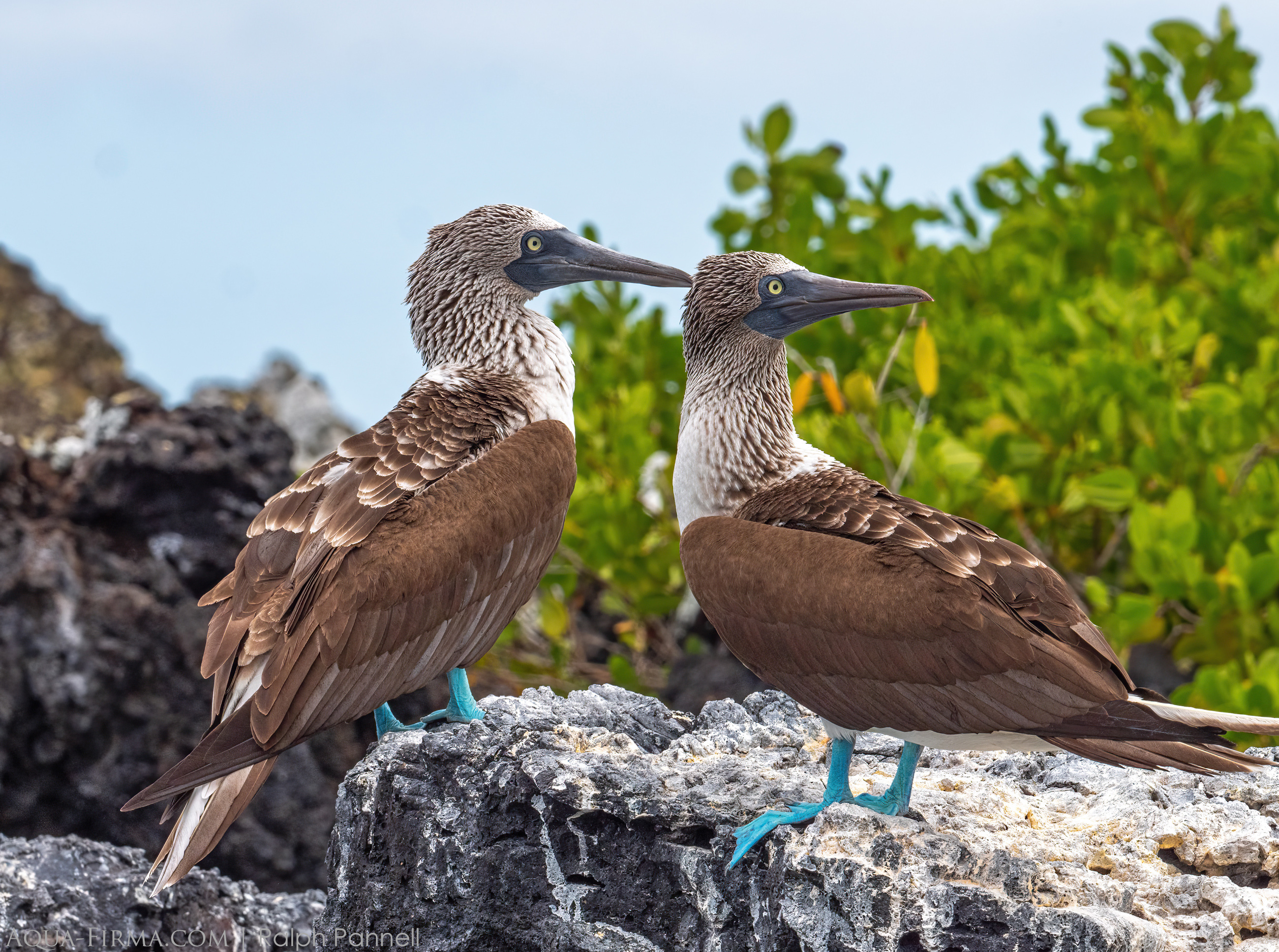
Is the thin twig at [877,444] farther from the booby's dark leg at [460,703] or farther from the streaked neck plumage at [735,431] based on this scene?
the booby's dark leg at [460,703]

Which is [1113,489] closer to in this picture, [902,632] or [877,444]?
[877,444]

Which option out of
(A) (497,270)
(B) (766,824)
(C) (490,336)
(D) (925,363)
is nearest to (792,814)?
(B) (766,824)

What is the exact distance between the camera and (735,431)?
511 cm

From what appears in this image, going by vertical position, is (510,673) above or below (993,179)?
below

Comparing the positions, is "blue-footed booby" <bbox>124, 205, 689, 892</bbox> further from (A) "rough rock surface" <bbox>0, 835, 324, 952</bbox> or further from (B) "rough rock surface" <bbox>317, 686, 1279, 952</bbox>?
(A) "rough rock surface" <bbox>0, 835, 324, 952</bbox>

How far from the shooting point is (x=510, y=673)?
985 cm

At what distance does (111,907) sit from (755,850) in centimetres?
295

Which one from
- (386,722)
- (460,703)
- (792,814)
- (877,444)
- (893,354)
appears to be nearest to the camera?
(792,814)

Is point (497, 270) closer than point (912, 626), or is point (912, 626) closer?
point (912, 626)

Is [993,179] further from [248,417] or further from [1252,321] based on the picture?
[248,417]

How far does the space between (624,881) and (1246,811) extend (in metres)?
2.33

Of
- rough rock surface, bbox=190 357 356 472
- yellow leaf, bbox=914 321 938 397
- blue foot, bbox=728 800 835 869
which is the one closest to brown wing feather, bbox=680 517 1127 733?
blue foot, bbox=728 800 835 869

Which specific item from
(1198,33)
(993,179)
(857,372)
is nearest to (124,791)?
(857,372)

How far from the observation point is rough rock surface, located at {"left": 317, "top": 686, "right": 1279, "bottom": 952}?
3953mm
